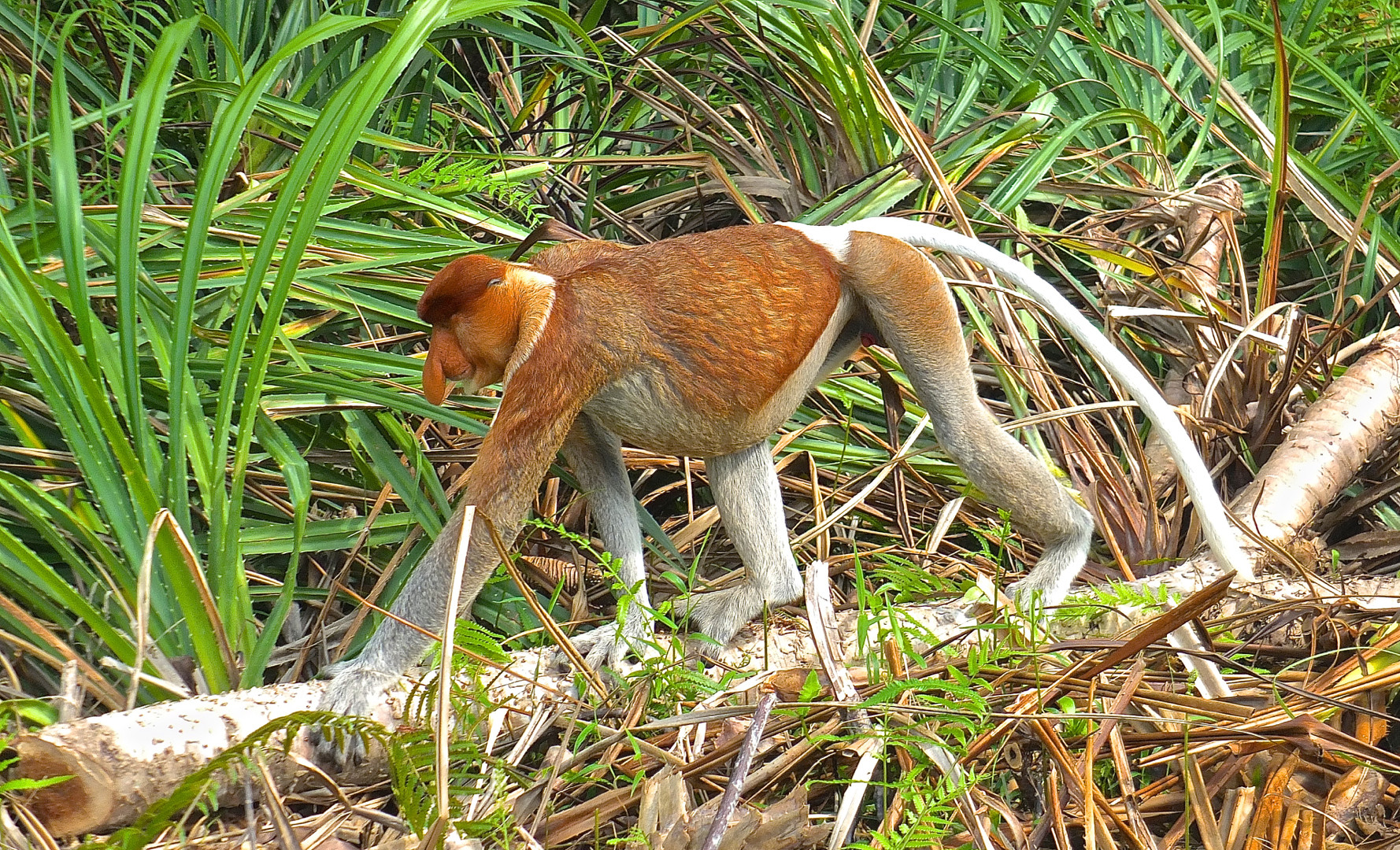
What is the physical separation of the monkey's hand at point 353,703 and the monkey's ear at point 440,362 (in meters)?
0.62

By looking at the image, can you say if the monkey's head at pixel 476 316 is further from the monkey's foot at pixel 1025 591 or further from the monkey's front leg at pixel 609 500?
the monkey's foot at pixel 1025 591

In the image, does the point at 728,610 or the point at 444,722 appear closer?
the point at 444,722

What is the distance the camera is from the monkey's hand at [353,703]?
7.20 feet

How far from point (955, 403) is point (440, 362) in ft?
4.12

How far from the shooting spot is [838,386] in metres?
3.63

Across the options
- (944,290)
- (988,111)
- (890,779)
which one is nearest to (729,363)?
(944,290)

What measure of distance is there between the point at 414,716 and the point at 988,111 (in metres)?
3.47

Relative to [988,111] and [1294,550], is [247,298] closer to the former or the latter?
[1294,550]

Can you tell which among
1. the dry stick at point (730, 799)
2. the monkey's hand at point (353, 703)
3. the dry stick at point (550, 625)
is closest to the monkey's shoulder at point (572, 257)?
the dry stick at point (550, 625)

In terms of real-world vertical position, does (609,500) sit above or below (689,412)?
below

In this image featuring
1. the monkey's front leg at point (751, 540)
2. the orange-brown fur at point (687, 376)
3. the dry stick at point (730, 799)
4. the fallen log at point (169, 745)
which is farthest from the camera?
the monkey's front leg at point (751, 540)

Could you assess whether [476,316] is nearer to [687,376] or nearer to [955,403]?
[687,376]

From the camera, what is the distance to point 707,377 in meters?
2.57

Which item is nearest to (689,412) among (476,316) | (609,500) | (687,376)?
(687,376)
